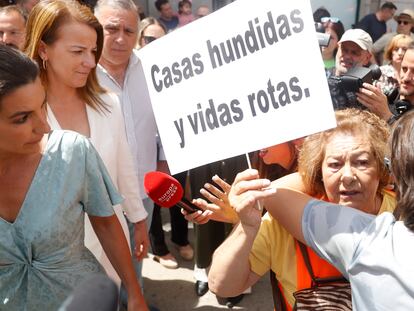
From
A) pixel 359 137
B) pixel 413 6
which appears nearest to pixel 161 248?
pixel 359 137

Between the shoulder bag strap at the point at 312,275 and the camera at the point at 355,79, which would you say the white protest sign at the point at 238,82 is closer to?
the shoulder bag strap at the point at 312,275

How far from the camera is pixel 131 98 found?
7.78 feet

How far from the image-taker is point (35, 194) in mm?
1299

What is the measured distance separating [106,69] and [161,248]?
62.1 inches

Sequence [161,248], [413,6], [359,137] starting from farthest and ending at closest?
1. [413,6]
2. [161,248]
3. [359,137]

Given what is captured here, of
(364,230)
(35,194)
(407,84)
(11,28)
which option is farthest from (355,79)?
(11,28)

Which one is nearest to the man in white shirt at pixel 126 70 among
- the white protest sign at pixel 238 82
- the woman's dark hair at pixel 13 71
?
the white protest sign at pixel 238 82

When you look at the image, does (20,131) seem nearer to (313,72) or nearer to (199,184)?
(313,72)

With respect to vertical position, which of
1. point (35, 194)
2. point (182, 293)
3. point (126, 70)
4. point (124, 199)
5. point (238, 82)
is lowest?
point (182, 293)

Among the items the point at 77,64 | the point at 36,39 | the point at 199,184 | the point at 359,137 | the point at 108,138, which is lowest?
the point at 199,184

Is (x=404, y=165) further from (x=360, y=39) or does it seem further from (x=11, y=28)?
(x=11, y=28)

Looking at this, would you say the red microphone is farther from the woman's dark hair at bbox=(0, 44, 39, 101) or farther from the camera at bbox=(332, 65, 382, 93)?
the camera at bbox=(332, 65, 382, 93)

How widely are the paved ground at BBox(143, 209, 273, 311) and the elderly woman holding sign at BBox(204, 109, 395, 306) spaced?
1679 mm

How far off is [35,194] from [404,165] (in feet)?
3.20
